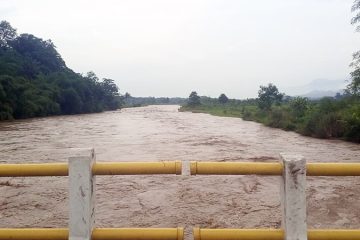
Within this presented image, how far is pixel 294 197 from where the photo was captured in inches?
108

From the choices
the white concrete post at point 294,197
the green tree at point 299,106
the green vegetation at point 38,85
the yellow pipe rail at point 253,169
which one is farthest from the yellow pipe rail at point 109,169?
the green vegetation at point 38,85

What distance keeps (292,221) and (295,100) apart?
109 ft

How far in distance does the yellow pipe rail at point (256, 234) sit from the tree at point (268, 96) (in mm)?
42062


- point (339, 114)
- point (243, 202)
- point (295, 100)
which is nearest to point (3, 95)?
point (295, 100)

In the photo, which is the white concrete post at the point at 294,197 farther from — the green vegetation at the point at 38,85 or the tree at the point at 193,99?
the tree at the point at 193,99

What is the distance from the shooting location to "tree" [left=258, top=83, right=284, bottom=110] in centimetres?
4469

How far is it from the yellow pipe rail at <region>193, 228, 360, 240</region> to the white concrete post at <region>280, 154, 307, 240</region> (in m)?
0.08

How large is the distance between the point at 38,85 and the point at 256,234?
2140 inches

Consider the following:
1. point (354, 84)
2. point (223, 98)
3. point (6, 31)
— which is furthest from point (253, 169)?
point (223, 98)

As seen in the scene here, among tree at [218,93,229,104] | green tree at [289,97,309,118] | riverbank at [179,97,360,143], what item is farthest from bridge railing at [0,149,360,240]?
tree at [218,93,229,104]

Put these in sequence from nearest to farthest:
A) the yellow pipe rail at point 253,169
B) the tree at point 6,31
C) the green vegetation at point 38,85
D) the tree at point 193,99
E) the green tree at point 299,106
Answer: the yellow pipe rail at point 253,169 < the green tree at point 299,106 < the green vegetation at point 38,85 < the tree at point 6,31 < the tree at point 193,99

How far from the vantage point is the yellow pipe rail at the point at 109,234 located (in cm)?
271

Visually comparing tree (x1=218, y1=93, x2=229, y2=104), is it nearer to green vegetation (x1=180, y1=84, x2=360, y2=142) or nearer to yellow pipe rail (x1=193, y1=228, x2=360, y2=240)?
green vegetation (x1=180, y1=84, x2=360, y2=142)

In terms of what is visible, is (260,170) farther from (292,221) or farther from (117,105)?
(117,105)
